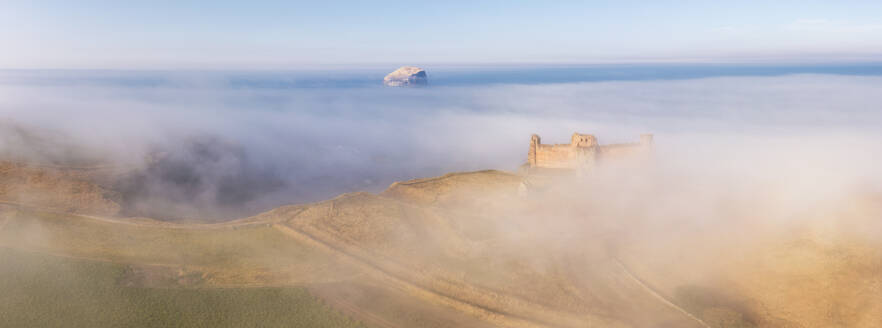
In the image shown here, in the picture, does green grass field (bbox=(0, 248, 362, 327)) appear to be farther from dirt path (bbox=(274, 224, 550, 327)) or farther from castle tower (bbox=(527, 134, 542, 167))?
castle tower (bbox=(527, 134, 542, 167))

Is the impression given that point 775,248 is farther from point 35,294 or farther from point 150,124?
point 150,124

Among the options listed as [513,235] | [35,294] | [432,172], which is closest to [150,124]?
[432,172]

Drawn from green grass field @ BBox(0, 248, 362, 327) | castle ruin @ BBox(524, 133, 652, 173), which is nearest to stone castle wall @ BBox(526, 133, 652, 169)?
castle ruin @ BBox(524, 133, 652, 173)

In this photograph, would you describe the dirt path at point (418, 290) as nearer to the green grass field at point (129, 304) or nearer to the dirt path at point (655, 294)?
the green grass field at point (129, 304)

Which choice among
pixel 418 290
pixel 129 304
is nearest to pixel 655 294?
pixel 418 290

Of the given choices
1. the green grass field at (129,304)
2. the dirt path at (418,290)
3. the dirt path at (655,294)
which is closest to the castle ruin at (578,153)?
the dirt path at (655,294)

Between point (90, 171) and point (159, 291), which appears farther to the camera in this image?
point (90, 171)

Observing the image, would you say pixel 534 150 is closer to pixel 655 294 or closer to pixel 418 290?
pixel 655 294
